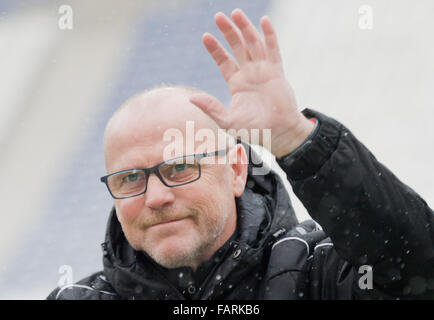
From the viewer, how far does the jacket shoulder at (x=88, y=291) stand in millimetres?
1840

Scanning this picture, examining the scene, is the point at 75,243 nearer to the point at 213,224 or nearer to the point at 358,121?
the point at 358,121

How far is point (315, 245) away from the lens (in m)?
1.78

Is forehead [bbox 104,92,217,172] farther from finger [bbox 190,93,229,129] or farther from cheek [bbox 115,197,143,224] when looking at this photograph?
finger [bbox 190,93,229,129]

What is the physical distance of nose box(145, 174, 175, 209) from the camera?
1748mm

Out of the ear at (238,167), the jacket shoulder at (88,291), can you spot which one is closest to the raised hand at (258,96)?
the ear at (238,167)

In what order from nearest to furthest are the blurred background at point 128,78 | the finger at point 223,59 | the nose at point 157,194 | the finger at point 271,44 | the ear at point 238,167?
1. the finger at point 271,44
2. the finger at point 223,59
3. the nose at point 157,194
4. the ear at point 238,167
5. the blurred background at point 128,78

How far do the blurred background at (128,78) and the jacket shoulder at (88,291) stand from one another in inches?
143

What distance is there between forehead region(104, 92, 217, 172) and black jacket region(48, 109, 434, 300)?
9.5 inches

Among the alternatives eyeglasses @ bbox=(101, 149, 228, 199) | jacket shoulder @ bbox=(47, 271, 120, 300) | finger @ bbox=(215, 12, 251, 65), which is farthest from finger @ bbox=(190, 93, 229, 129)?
jacket shoulder @ bbox=(47, 271, 120, 300)

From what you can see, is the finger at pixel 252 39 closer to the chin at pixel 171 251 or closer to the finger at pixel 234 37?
the finger at pixel 234 37

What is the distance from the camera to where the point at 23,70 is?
722 cm

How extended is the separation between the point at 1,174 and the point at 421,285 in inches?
224

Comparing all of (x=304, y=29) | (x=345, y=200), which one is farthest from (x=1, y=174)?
(x=345, y=200)

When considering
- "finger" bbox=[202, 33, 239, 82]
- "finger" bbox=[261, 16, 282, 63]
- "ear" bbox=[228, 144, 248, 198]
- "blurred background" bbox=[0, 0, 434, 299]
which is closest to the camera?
"finger" bbox=[261, 16, 282, 63]
